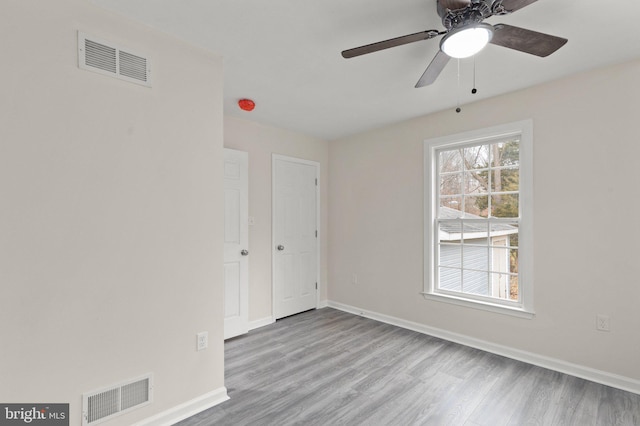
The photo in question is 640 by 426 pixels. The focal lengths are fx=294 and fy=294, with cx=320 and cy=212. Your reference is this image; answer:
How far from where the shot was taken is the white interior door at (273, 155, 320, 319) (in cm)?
385

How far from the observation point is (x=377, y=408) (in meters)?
2.06

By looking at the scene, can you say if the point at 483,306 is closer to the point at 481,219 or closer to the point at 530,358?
the point at 530,358

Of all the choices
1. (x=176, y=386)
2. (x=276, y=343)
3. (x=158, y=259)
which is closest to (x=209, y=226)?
(x=158, y=259)

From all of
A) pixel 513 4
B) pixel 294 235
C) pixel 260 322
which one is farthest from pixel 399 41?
pixel 260 322

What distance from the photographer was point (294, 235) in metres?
4.06

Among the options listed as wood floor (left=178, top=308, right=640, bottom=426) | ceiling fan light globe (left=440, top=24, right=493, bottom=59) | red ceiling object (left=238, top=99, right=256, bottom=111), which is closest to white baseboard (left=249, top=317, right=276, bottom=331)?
wood floor (left=178, top=308, right=640, bottom=426)

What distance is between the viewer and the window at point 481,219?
2.74 metres

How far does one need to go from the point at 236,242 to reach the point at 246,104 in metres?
1.49

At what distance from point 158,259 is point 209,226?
15.3 inches

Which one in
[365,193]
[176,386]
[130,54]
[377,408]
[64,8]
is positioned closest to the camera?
[64,8]

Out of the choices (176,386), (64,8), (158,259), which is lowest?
(176,386)

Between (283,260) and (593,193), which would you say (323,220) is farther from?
(593,193)

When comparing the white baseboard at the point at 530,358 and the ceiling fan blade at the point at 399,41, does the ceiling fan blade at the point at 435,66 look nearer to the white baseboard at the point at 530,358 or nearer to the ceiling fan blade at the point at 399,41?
the ceiling fan blade at the point at 399,41

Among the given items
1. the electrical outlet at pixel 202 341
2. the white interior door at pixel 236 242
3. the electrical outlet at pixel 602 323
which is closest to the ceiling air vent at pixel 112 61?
the white interior door at pixel 236 242
